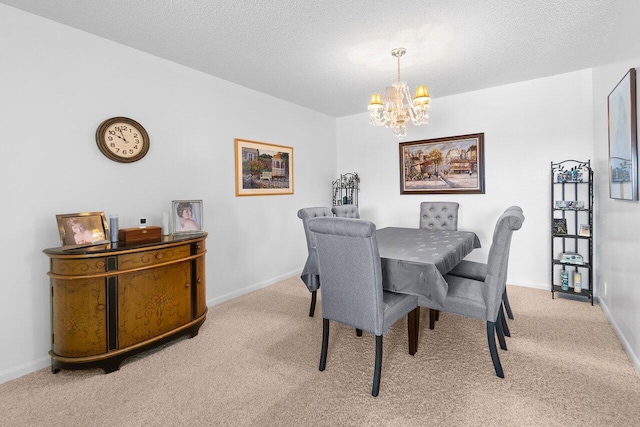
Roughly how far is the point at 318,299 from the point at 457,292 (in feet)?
5.97

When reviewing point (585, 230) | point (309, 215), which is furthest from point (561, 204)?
point (309, 215)

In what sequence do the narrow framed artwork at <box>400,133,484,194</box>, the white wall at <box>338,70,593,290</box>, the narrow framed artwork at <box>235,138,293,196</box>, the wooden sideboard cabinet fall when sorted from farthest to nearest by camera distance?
the narrow framed artwork at <box>400,133,484,194</box>, the narrow framed artwork at <box>235,138,293,196</box>, the white wall at <box>338,70,593,290</box>, the wooden sideboard cabinet

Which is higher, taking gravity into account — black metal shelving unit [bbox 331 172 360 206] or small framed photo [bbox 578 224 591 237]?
black metal shelving unit [bbox 331 172 360 206]

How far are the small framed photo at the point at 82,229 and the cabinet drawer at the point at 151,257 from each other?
301 mm

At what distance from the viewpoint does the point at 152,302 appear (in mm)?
2525

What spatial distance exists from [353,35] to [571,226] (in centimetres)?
339

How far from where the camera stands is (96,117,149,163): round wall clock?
107 inches

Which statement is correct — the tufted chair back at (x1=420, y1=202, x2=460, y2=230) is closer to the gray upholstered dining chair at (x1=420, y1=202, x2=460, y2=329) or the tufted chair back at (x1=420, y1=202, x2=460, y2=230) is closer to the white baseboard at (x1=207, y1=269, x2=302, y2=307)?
the gray upholstered dining chair at (x1=420, y1=202, x2=460, y2=329)

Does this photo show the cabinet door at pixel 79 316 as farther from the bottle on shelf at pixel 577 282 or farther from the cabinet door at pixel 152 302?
the bottle on shelf at pixel 577 282

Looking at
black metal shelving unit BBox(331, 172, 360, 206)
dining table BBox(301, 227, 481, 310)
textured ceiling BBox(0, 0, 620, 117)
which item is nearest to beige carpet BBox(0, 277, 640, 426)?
dining table BBox(301, 227, 481, 310)

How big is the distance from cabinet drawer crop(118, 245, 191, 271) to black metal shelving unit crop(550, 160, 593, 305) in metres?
3.96

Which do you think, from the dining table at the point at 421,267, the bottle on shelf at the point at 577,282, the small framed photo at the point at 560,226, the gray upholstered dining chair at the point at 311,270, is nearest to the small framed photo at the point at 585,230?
the small framed photo at the point at 560,226

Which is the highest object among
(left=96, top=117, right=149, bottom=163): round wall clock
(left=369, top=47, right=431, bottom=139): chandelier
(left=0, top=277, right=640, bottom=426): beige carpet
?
(left=369, top=47, right=431, bottom=139): chandelier

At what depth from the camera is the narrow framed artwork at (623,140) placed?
214cm
